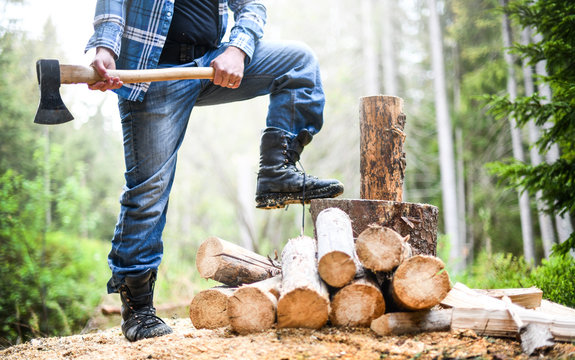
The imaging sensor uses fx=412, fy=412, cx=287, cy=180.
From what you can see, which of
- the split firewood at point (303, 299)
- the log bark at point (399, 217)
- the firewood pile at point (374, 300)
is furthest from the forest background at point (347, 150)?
the split firewood at point (303, 299)

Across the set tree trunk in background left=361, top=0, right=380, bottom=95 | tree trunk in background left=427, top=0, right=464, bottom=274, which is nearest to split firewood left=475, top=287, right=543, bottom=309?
tree trunk in background left=427, top=0, right=464, bottom=274

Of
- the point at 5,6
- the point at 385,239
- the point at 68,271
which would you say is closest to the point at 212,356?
the point at 385,239

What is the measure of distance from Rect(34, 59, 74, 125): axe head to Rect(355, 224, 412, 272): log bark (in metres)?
1.64

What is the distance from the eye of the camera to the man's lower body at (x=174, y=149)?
240 centimetres

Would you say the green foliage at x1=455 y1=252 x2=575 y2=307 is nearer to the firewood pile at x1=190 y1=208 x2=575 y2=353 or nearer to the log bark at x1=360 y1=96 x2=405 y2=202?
the firewood pile at x1=190 y1=208 x2=575 y2=353

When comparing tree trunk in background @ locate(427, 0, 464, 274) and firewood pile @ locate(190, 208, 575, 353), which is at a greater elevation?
tree trunk in background @ locate(427, 0, 464, 274)

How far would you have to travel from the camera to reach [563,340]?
186 cm

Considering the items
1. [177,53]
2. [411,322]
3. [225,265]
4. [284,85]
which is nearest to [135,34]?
[177,53]

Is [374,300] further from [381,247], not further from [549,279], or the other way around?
Answer: [549,279]


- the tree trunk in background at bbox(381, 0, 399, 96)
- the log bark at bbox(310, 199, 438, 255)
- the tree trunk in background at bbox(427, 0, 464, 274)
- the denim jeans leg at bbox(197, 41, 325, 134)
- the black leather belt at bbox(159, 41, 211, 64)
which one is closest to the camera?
the log bark at bbox(310, 199, 438, 255)

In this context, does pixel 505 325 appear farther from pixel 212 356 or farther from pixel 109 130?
pixel 109 130

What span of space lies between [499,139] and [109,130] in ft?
48.6

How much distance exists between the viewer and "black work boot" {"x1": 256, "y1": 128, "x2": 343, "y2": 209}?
267cm

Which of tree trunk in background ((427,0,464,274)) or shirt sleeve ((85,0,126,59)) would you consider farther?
tree trunk in background ((427,0,464,274))
